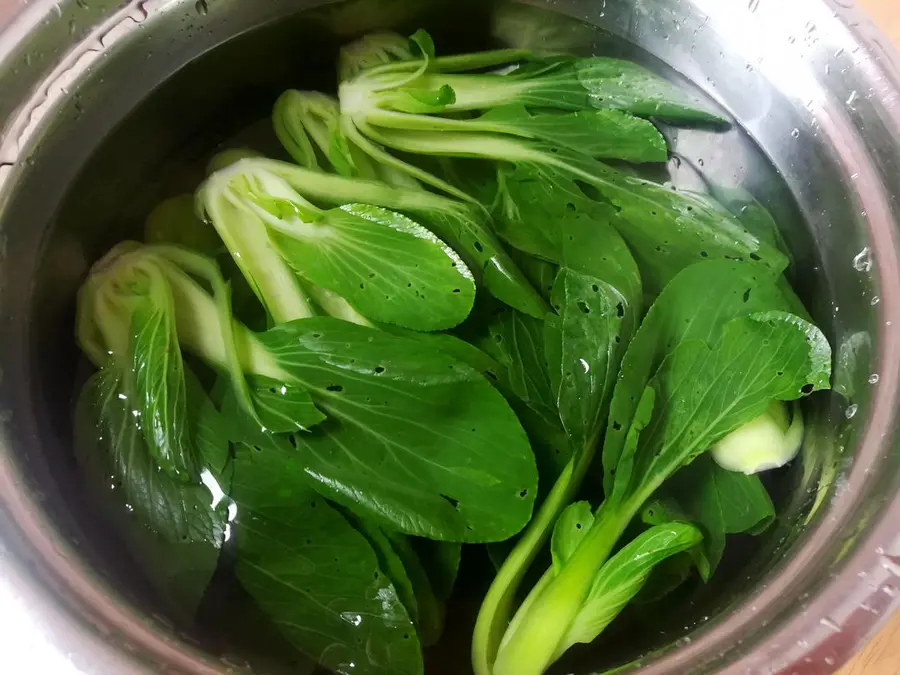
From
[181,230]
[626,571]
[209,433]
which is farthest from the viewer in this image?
[181,230]

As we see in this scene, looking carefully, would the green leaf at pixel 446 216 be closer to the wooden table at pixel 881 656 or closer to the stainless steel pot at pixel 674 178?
the stainless steel pot at pixel 674 178

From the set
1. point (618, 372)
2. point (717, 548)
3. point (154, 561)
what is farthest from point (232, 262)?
point (717, 548)

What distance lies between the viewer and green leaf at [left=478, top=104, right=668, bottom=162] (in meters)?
0.73

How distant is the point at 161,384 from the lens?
0.62 m

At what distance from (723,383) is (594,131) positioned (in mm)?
301

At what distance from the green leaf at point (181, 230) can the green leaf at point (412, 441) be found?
0.21 m

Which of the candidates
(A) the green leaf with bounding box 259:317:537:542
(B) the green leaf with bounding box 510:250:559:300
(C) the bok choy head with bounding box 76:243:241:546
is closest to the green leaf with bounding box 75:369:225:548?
(C) the bok choy head with bounding box 76:243:241:546

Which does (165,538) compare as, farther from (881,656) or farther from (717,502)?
(881,656)

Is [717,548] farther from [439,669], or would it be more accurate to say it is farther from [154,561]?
[154,561]

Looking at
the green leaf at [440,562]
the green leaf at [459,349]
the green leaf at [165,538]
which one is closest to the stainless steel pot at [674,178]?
the green leaf at [165,538]

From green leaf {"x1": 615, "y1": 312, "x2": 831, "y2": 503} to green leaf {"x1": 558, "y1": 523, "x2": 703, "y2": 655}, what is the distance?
0.04 metres

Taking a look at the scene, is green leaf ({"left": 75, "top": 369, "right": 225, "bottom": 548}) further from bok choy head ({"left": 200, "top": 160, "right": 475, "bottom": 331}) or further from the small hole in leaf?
the small hole in leaf

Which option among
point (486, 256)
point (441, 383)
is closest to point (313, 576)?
point (441, 383)

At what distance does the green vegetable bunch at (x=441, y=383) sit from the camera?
560 mm
